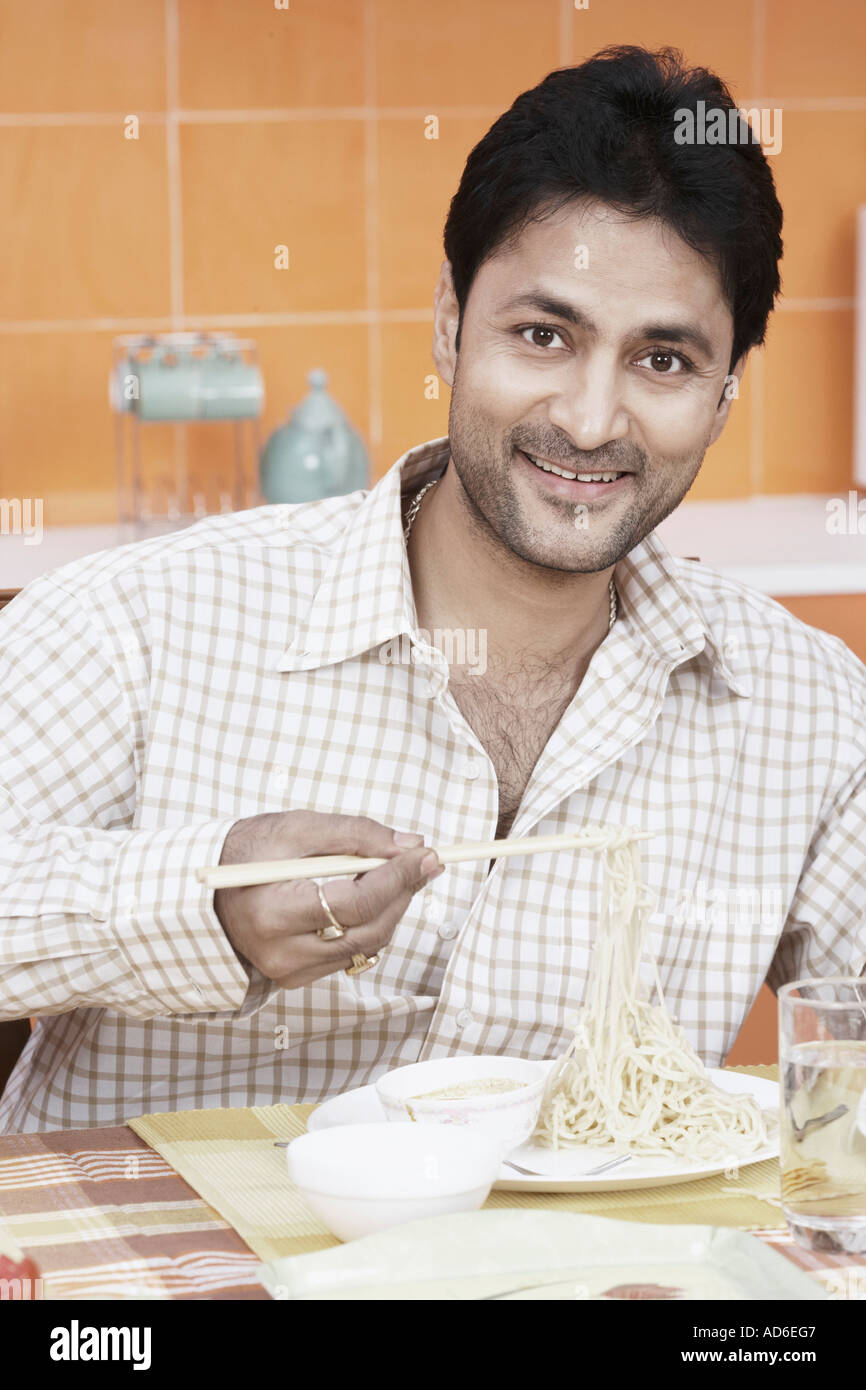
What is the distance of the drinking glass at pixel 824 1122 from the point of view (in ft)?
2.85

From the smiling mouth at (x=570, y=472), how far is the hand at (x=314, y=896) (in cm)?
48

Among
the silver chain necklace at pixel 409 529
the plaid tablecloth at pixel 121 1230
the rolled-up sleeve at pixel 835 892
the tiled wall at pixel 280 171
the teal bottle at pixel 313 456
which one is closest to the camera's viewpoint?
the plaid tablecloth at pixel 121 1230

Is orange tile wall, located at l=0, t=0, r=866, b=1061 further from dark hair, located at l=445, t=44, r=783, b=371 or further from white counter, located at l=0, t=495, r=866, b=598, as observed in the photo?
dark hair, located at l=445, t=44, r=783, b=371

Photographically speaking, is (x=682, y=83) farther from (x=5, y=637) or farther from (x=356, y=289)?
(x=356, y=289)

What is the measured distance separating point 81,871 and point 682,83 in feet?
2.74

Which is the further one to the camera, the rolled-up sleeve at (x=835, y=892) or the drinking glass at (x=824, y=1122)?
the rolled-up sleeve at (x=835, y=892)

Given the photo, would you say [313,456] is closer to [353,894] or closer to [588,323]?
[588,323]

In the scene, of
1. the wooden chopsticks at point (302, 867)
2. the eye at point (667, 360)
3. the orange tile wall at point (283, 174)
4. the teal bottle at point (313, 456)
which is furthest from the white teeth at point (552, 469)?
the orange tile wall at point (283, 174)

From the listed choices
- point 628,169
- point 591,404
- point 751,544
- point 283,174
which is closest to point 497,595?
point 591,404

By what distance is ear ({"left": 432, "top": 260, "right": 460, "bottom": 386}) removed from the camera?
155cm

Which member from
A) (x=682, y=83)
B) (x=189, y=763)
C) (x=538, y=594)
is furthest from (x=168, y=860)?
(x=682, y=83)

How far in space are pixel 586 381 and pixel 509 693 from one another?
0.30 metres

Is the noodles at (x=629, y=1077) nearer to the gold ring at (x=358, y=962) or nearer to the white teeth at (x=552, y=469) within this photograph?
the gold ring at (x=358, y=962)

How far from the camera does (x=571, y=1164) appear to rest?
39.4 inches
